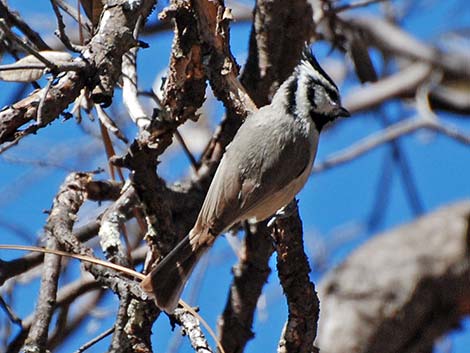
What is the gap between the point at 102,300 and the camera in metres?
3.86

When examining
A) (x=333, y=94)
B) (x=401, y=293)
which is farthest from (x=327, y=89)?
(x=401, y=293)

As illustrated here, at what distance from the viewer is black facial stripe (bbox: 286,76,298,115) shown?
287cm

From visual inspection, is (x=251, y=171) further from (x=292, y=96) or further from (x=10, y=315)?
(x=10, y=315)

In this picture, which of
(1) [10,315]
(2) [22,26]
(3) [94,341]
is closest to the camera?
(3) [94,341]

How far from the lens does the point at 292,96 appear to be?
293 cm

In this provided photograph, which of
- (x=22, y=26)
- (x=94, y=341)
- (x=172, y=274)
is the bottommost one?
(x=94, y=341)

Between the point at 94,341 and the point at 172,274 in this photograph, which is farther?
the point at 172,274

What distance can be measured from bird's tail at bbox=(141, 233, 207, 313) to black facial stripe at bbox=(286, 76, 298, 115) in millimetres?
518

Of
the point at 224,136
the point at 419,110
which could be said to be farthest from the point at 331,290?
the point at 224,136

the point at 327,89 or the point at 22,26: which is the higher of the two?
the point at 22,26

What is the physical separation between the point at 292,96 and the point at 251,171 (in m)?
0.35

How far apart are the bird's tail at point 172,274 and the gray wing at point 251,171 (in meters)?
0.08

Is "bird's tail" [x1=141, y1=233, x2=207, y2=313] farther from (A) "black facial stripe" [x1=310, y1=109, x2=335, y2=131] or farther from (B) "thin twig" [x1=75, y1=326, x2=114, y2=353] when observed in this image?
(A) "black facial stripe" [x1=310, y1=109, x2=335, y2=131]

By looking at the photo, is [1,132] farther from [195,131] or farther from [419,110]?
[195,131]
